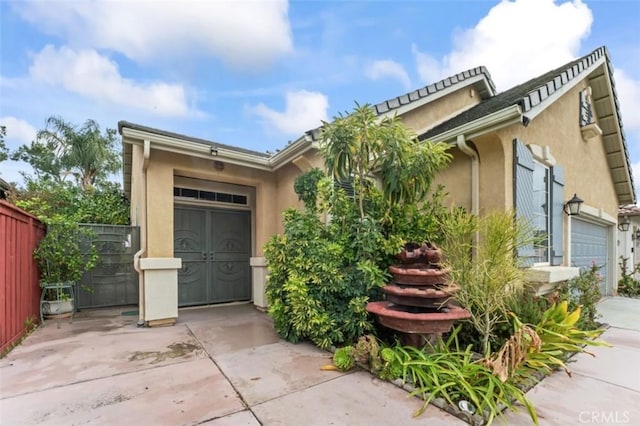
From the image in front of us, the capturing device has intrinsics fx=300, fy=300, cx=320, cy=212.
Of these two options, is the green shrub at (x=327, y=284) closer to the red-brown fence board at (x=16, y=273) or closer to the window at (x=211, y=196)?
the window at (x=211, y=196)

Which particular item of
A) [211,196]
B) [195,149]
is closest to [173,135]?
[195,149]

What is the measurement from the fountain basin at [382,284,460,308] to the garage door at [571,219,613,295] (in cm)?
537

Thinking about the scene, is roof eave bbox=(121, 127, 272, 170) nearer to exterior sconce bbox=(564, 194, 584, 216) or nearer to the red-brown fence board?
the red-brown fence board

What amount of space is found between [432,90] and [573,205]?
388 centimetres

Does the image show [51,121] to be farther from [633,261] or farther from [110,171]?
[633,261]

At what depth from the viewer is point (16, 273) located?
4586 millimetres

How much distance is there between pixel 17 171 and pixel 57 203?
1458cm

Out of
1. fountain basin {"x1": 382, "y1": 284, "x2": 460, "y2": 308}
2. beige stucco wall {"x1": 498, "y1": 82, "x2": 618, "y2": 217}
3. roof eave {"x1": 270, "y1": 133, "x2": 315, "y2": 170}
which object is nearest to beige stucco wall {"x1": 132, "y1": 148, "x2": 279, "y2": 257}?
roof eave {"x1": 270, "y1": 133, "x2": 315, "y2": 170}

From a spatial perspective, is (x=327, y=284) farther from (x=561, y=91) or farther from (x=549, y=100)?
(x=561, y=91)

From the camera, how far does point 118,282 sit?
23.7 feet

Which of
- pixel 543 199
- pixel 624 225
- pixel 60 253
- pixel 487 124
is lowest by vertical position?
pixel 60 253

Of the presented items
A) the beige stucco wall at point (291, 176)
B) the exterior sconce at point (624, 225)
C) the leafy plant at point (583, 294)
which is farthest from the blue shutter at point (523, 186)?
the exterior sconce at point (624, 225)

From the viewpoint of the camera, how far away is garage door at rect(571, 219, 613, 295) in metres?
7.19

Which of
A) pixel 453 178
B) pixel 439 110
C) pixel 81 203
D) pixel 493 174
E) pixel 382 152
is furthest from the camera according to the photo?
pixel 81 203
